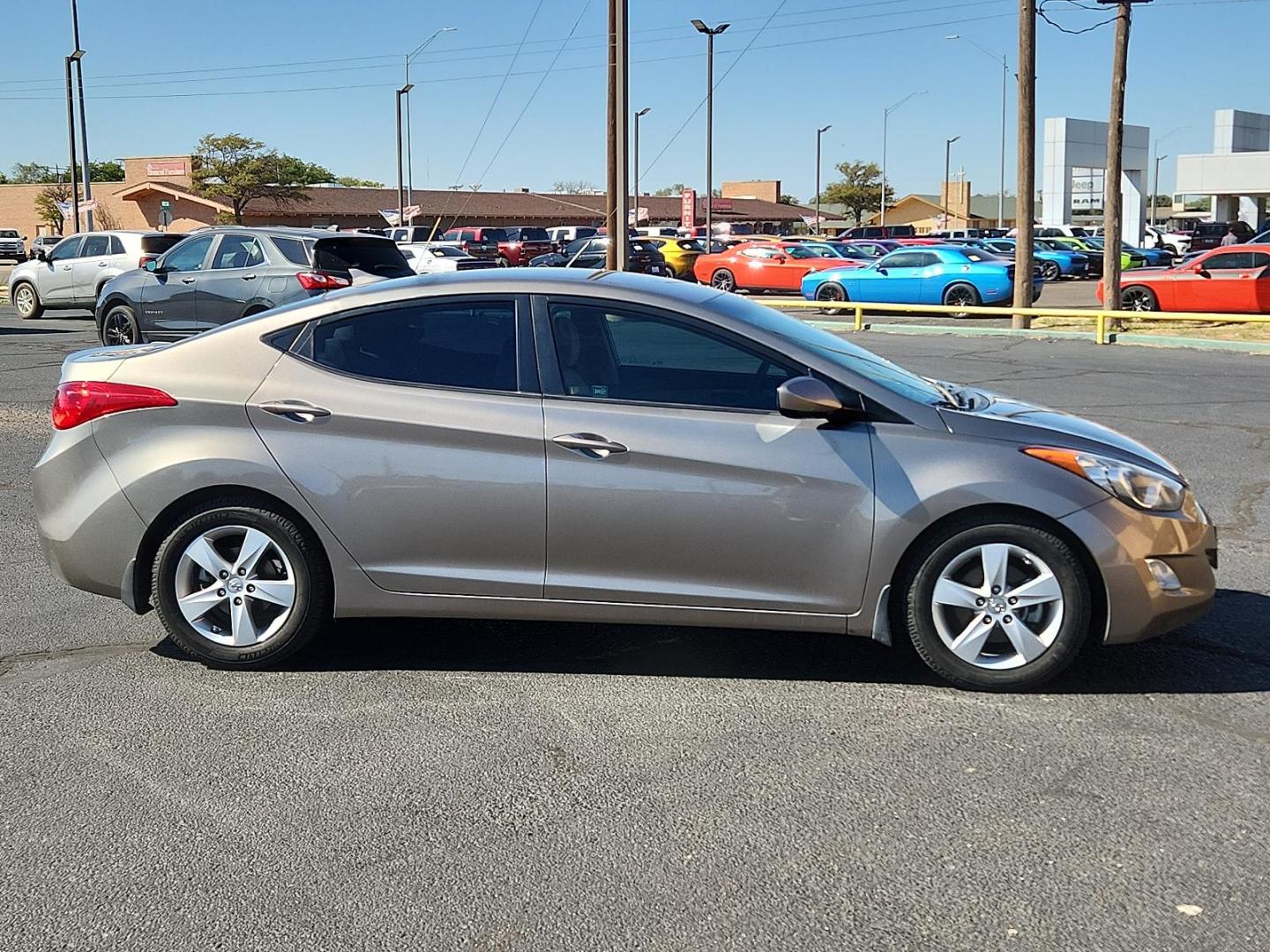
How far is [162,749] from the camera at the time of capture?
4.48 m

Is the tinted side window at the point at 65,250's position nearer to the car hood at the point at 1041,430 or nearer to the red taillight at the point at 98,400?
the red taillight at the point at 98,400

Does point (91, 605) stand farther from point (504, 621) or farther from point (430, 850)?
point (430, 850)

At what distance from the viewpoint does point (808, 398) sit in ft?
15.7

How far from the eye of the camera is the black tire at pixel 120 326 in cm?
1673

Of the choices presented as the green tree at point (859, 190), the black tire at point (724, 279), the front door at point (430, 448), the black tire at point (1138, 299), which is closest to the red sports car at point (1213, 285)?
the black tire at point (1138, 299)

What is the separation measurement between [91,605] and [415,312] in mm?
2303

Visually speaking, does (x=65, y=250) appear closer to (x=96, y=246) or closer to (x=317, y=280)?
(x=96, y=246)

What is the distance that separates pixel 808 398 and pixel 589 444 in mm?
823

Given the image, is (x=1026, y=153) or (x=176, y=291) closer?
(x=176, y=291)

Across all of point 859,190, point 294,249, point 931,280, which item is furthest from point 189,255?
point 859,190

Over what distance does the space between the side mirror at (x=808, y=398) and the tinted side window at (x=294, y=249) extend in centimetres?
1184

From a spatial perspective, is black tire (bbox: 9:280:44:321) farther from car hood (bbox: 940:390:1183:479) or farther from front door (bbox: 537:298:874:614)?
car hood (bbox: 940:390:1183:479)

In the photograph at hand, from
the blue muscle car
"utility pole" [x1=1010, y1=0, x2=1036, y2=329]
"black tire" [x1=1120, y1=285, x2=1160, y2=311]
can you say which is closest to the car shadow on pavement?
"utility pole" [x1=1010, y1=0, x2=1036, y2=329]

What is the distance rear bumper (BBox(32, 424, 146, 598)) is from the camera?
518 cm
